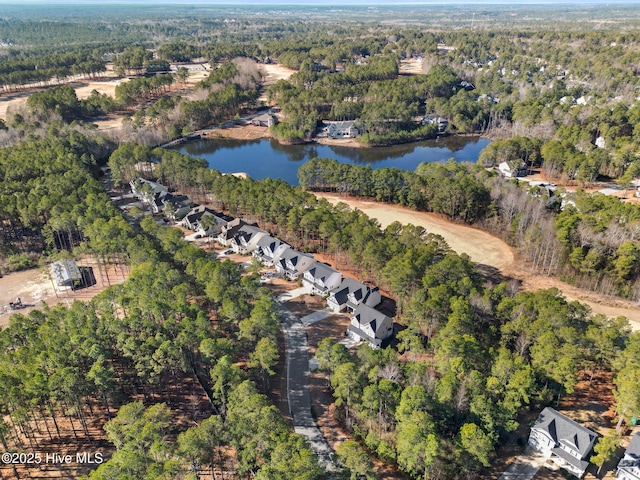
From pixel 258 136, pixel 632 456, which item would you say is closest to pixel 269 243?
pixel 632 456

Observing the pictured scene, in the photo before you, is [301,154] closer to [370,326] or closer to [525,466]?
[370,326]

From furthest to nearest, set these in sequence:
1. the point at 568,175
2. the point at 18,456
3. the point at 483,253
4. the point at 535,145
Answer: the point at 535,145, the point at 568,175, the point at 483,253, the point at 18,456

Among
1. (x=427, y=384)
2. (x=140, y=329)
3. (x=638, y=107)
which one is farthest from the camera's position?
(x=638, y=107)

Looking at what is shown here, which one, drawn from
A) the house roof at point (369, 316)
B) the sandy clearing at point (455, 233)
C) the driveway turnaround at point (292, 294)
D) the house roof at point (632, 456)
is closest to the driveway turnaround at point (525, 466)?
the house roof at point (632, 456)

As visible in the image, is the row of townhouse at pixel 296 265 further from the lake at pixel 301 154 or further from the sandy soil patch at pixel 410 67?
the sandy soil patch at pixel 410 67

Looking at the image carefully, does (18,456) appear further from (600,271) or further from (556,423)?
(600,271)

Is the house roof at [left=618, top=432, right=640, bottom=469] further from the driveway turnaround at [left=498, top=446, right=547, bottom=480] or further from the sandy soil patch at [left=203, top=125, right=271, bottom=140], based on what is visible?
the sandy soil patch at [left=203, top=125, right=271, bottom=140]

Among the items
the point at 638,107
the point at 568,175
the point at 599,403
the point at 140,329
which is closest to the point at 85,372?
the point at 140,329
